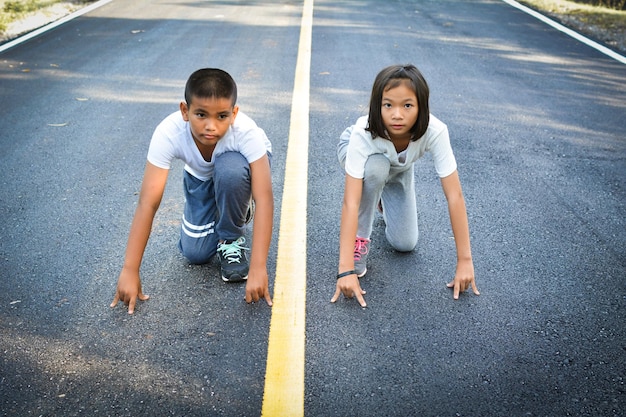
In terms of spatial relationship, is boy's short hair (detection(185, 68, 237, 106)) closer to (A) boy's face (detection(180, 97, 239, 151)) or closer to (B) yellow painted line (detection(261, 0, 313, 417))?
(A) boy's face (detection(180, 97, 239, 151))

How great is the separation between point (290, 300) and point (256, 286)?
19cm

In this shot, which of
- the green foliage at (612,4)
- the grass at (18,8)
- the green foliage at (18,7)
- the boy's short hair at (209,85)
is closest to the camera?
Answer: the boy's short hair at (209,85)

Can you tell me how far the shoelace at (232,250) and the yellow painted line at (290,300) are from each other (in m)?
0.21

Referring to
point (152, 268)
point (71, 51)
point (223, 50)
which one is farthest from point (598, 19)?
point (152, 268)

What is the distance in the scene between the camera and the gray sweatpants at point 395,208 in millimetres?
3064

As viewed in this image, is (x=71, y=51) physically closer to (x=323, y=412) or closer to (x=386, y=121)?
(x=386, y=121)

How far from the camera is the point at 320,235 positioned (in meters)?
3.41

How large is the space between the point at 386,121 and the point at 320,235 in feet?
2.93

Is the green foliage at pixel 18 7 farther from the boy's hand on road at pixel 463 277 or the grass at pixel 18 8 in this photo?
the boy's hand on road at pixel 463 277

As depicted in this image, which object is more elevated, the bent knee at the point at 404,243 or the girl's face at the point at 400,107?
the girl's face at the point at 400,107

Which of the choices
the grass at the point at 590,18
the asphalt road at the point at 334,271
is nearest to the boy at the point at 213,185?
the asphalt road at the point at 334,271

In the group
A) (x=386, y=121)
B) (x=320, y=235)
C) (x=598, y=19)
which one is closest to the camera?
(x=386, y=121)

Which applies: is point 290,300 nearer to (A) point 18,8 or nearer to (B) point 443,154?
(B) point 443,154

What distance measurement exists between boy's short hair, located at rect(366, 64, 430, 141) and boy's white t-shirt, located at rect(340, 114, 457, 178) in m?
0.09
